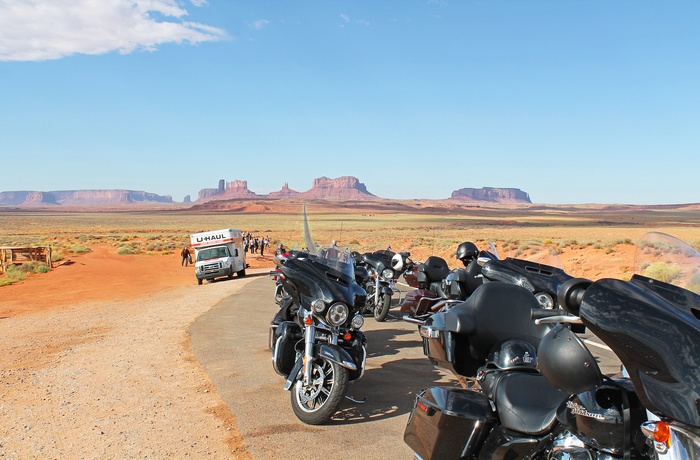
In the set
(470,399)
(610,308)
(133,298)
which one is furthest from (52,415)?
(133,298)

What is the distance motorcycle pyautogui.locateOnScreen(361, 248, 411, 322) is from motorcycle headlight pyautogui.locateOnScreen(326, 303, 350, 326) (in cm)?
571

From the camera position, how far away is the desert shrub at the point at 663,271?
309 centimetres

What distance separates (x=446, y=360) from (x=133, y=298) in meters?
16.8

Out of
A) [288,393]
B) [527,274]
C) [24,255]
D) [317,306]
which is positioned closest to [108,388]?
[288,393]

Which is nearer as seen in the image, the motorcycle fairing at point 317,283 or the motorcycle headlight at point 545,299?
the motorcycle fairing at point 317,283

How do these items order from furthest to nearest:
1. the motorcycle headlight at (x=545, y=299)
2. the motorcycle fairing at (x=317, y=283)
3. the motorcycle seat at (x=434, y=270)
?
the motorcycle seat at (x=434, y=270) < the motorcycle headlight at (x=545, y=299) < the motorcycle fairing at (x=317, y=283)

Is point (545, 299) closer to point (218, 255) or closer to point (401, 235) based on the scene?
point (218, 255)

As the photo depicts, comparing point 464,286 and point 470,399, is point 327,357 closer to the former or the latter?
point 470,399

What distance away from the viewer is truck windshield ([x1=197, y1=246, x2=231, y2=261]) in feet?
88.9

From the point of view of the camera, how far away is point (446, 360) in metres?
4.26

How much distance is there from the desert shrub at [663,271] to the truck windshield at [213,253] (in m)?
25.0

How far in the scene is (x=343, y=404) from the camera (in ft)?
20.5

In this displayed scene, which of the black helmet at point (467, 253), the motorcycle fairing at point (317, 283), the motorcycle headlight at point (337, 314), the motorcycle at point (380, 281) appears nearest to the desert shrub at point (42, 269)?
the motorcycle at point (380, 281)

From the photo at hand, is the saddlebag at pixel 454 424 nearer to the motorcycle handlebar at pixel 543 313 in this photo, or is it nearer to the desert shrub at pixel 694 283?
the motorcycle handlebar at pixel 543 313
